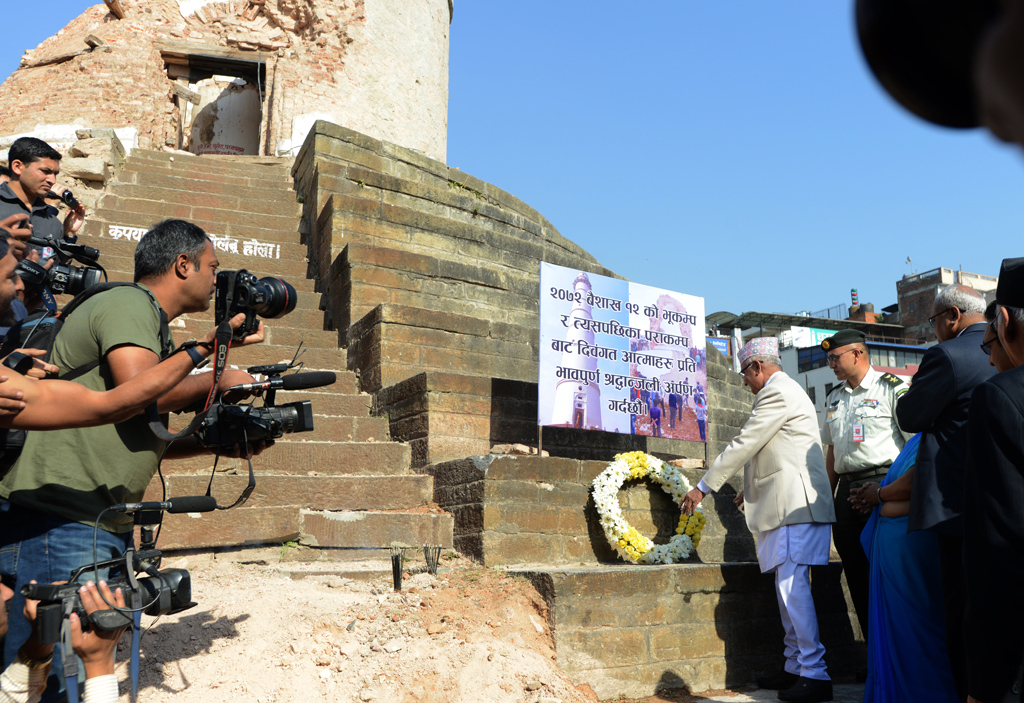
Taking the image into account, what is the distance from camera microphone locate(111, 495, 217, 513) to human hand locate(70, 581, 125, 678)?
225 millimetres

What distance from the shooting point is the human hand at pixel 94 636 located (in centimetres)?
231

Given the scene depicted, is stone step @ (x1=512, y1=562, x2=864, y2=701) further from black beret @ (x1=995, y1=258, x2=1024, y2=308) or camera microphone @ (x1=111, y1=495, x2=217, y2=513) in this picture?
black beret @ (x1=995, y1=258, x2=1024, y2=308)

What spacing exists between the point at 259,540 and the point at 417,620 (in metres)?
1.43

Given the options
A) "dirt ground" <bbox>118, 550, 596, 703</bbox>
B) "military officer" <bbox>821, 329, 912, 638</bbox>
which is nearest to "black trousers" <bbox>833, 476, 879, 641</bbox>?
"military officer" <bbox>821, 329, 912, 638</bbox>

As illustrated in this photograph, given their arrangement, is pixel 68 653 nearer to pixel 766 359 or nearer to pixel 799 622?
pixel 799 622

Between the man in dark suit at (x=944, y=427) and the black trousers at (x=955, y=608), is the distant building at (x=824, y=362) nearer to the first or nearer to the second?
the man in dark suit at (x=944, y=427)

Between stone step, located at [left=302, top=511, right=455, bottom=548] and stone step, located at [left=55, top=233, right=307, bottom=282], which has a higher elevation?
stone step, located at [left=55, top=233, right=307, bottom=282]

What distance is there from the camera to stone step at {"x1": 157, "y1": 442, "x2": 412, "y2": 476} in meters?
5.82

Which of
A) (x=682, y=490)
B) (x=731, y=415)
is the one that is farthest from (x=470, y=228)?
(x=682, y=490)

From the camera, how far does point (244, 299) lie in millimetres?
2719

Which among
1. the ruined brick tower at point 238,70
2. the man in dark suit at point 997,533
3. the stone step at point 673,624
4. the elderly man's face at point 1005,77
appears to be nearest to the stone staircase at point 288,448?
the stone step at point 673,624

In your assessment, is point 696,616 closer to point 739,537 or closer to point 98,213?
point 739,537

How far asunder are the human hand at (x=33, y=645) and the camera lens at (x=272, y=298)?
1.08 metres

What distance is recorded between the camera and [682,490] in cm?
595
